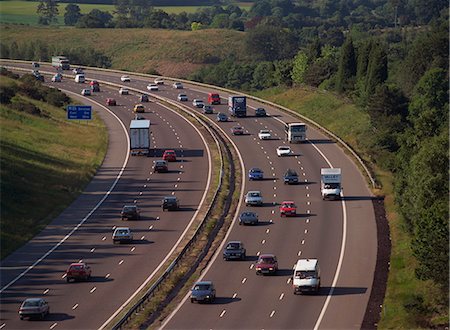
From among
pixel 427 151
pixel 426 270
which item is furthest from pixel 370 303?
pixel 427 151

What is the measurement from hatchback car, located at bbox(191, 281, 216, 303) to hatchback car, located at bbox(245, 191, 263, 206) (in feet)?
99.0

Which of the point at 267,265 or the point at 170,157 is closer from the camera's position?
the point at 267,265

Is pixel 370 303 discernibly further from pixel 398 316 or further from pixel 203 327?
pixel 203 327

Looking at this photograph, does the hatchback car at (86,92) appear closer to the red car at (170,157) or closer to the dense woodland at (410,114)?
the dense woodland at (410,114)

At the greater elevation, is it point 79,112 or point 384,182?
point 384,182

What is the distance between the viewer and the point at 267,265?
234 feet

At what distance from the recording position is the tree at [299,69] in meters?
179

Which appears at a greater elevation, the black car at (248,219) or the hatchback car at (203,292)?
the hatchback car at (203,292)

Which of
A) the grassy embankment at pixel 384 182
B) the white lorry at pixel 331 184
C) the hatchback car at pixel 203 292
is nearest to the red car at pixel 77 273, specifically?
the hatchback car at pixel 203 292

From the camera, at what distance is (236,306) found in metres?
63.7

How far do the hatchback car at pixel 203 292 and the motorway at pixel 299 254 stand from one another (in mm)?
510

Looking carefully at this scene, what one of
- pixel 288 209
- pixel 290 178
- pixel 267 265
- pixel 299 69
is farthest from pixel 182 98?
pixel 267 265

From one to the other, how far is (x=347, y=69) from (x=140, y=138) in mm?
50105

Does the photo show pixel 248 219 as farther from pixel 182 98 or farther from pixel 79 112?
pixel 182 98
